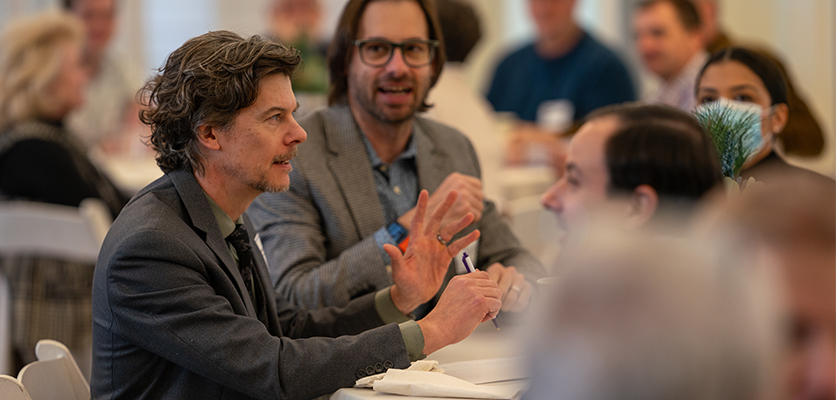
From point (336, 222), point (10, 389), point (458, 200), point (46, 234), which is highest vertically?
point (458, 200)

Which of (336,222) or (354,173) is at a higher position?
(354,173)

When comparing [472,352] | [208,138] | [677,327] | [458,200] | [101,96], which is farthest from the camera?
[101,96]

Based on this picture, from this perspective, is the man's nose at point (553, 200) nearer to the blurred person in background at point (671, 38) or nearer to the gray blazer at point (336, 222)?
the gray blazer at point (336, 222)

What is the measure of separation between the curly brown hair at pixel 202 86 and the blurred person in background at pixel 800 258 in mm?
1070

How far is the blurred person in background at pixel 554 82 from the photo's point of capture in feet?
14.9

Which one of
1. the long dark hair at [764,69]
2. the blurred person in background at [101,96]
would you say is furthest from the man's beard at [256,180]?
the blurred person in background at [101,96]

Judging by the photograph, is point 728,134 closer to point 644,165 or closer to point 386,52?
point 644,165

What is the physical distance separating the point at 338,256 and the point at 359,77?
49cm

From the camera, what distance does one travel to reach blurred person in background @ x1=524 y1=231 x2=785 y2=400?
1.91 ft

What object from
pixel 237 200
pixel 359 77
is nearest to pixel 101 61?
pixel 359 77

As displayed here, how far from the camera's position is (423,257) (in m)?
1.76

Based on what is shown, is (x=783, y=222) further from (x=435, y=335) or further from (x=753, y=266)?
(x=435, y=335)

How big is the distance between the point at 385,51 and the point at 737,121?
0.90 m

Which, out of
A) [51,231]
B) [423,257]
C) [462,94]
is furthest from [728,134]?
[51,231]
